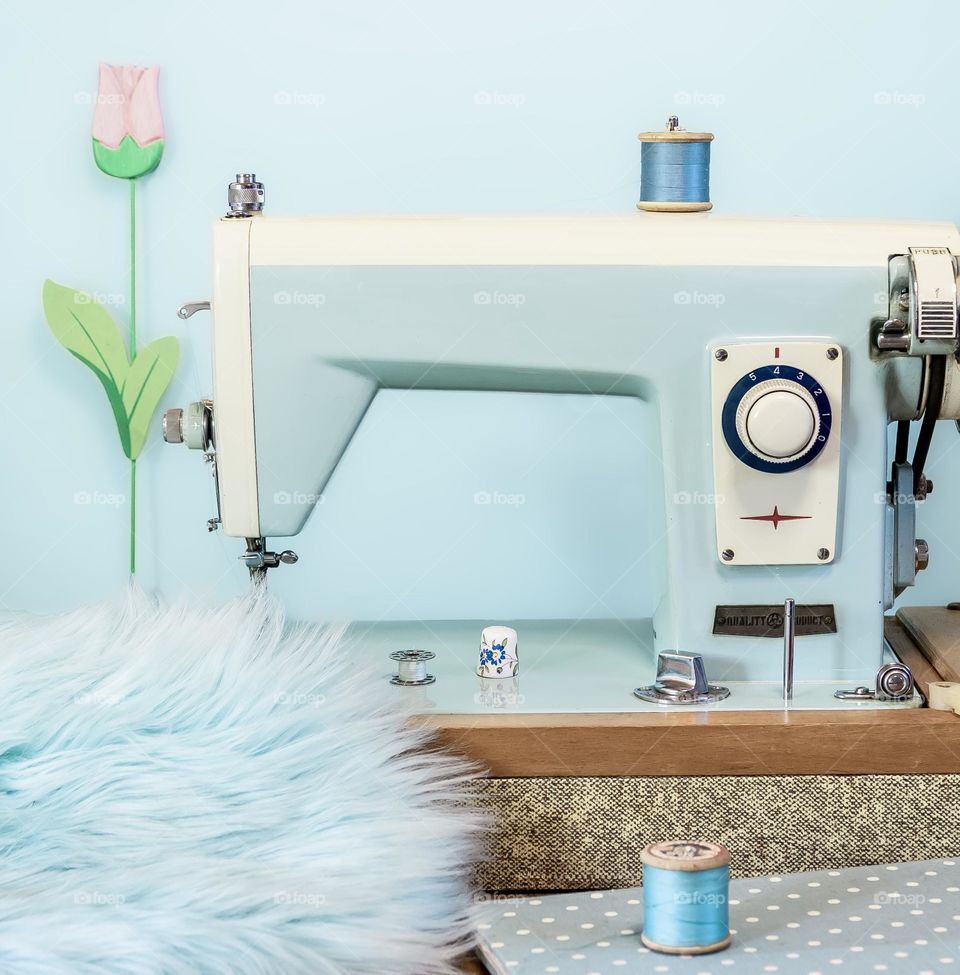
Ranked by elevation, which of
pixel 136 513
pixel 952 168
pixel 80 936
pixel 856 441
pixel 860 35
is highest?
pixel 860 35

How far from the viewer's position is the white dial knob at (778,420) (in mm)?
1006

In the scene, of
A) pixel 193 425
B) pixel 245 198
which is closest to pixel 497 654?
pixel 193 425

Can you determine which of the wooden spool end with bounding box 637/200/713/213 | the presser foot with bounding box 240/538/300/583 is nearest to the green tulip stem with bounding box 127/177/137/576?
the presser foot with bounding box 240/538/300/583

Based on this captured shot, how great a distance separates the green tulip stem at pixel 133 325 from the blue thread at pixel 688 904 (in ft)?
2.68

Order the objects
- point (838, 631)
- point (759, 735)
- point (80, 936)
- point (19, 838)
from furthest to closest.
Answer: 1. point (838, 631)
2. point (759, 735)
3. point (19, 838)
4. point (80, 936)

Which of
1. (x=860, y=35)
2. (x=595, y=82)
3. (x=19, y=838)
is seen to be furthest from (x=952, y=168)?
(x=19, y=838)

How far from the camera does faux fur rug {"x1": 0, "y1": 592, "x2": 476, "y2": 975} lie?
0.74m

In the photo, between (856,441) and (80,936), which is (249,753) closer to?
(80,936)

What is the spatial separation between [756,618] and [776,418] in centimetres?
16

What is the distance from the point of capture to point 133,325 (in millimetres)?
1463

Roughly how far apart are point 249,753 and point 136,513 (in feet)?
2.21

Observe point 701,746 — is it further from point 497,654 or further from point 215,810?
point 215,810

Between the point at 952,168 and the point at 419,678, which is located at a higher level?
the point at 952,168

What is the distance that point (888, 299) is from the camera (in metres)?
1.03
